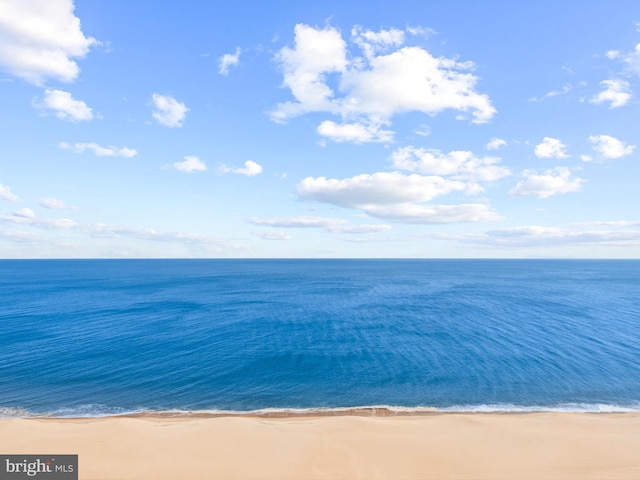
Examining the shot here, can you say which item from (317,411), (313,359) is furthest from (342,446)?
(313,359)

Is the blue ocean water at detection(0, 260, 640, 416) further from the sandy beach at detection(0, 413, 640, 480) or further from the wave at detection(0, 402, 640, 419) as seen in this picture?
the sandy beach at detection(0, 413, 640, 480)

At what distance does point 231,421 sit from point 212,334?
86.6 feet

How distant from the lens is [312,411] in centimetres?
→ 2508

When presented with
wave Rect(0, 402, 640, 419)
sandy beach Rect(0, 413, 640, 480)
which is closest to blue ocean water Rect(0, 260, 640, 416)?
wave Rect(0, 402, 640, 419)

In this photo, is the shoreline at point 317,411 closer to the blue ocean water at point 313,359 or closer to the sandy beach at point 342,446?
the blue ocean water at point 313,359

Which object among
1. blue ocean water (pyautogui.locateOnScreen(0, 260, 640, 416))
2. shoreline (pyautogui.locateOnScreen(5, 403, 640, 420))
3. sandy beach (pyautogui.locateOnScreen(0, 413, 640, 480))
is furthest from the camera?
blue ocean water (pyautogui.locateOnScreen(0, 260, 640, 416))

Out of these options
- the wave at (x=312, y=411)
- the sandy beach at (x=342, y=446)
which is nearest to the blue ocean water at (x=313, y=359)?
the wave at (x=312, y=411)

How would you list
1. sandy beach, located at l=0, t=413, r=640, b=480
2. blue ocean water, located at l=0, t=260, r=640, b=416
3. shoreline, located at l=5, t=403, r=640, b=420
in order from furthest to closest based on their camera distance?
blue ocean water, located at l=0, t=260, r=640, b=416 → shoreline, located at l=5, t=403, r=640, b=420 → sandy beach, located at l=0, t=413, r=640, b=480

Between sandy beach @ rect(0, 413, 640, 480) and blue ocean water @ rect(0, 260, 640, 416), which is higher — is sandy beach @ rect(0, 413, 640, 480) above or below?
above

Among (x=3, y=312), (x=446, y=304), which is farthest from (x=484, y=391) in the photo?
(x=3, y=312)

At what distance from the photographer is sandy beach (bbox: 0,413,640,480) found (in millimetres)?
16141

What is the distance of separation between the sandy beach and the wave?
1.82 m

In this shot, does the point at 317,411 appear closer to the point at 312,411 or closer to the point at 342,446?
the point at 312,411

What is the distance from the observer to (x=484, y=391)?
28.6 meters
